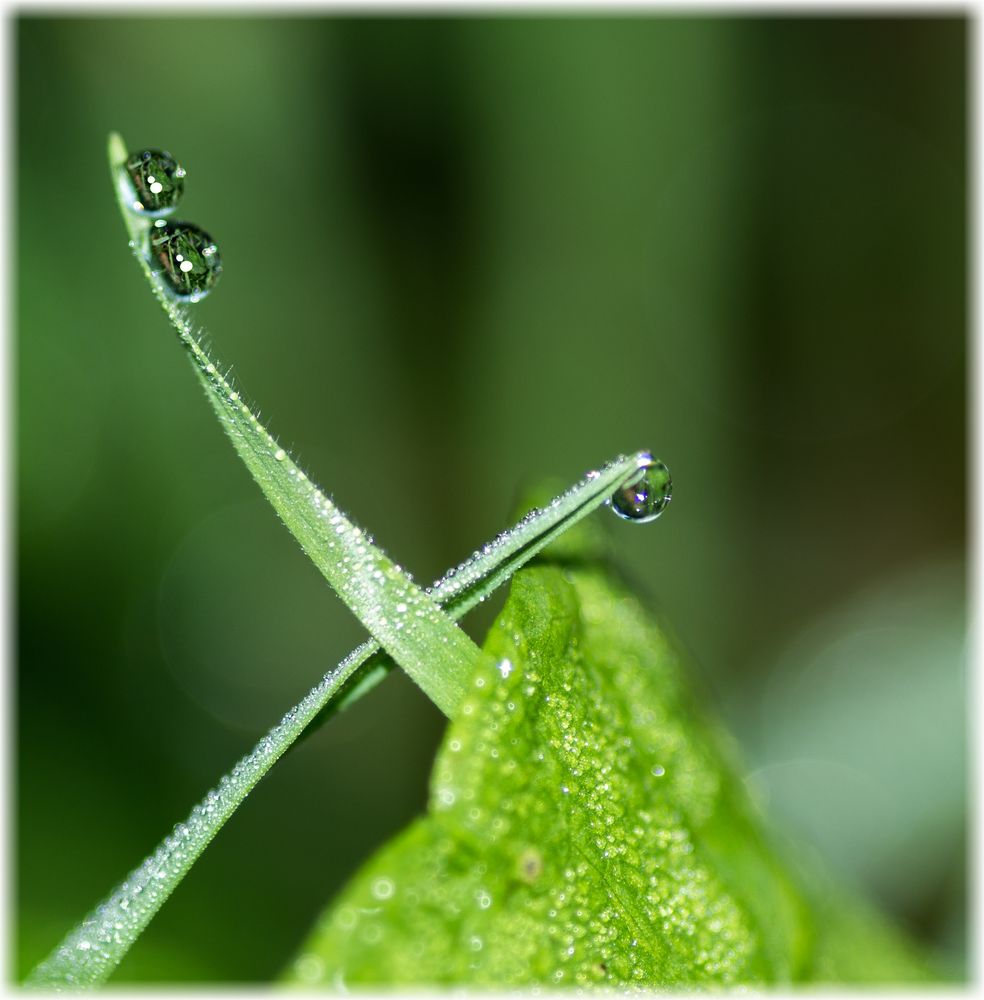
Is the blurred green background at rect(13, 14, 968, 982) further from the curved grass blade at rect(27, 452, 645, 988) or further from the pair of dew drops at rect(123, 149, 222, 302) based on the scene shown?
the pair of dew drops at rect(123, 149, 222, 302)

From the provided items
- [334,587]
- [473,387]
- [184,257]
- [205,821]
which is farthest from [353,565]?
[473,387]

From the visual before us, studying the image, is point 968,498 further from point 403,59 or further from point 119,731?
point 119,731

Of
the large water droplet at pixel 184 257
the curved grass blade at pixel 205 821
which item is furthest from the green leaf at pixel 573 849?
the large water droplet at pixel 184 257

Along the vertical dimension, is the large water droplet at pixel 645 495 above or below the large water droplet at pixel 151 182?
below

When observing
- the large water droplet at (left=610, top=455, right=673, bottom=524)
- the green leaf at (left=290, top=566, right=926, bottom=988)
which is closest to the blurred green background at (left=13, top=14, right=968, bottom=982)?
the green leaf at (left=290, top=566, right=926, bottom=988)

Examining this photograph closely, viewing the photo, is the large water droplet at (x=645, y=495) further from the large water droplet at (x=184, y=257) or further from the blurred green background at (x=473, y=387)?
the blurred green background at (x=473, y=387)

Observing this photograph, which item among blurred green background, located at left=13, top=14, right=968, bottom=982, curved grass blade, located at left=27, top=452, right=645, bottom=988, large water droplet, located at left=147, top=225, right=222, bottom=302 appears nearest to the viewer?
curved grass blade, located at left=27, top=452, right=645, bottom=988
